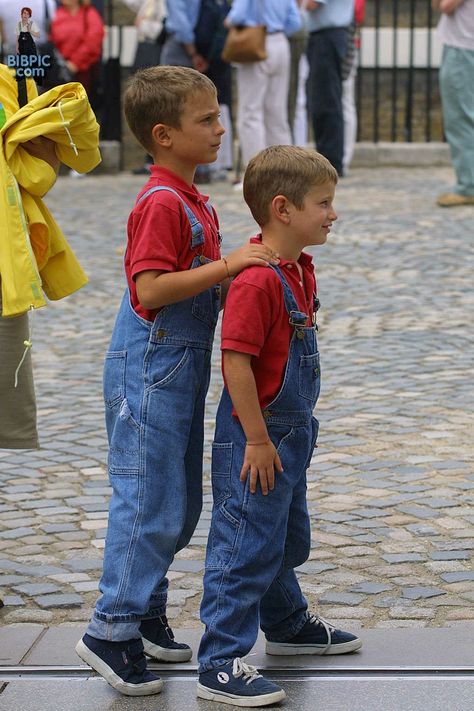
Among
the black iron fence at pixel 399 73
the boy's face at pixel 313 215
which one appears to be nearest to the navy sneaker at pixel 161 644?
the boy's face at pixel 313 215

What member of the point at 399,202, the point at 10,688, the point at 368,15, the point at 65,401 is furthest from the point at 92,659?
the point at 368,15

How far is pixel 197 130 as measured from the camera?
3.20 metres

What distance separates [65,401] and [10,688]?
114 inches

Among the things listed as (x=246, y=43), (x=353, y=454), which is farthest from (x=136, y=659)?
(x=246, y=43)

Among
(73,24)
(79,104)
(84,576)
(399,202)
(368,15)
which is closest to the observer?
(79,104)

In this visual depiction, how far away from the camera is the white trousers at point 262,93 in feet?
38.6

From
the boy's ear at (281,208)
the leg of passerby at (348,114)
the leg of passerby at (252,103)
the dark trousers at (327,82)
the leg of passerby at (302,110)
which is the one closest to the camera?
the boy's ear at (281,208)

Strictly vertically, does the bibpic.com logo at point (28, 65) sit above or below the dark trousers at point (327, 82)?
above

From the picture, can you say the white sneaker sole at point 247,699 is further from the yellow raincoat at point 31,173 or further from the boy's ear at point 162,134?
the boy's ear at point 162,134

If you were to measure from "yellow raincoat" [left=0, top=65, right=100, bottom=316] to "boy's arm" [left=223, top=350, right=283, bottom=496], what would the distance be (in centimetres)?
61

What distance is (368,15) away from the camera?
16688mm

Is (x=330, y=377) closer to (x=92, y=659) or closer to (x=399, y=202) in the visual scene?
(x=92, y=659)

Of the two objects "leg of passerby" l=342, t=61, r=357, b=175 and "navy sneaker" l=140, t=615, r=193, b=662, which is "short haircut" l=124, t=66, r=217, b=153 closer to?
"navy sneaker" l=140, t=615, r=193, b=662

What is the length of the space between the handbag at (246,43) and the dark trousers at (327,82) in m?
0.89
